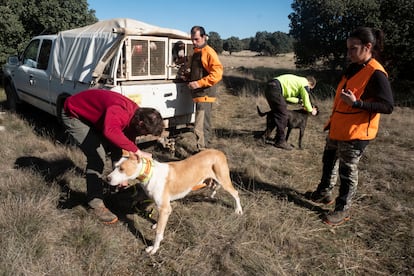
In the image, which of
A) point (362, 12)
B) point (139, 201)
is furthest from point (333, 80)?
point (139, 201)

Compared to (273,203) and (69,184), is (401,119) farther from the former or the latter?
(69,184)

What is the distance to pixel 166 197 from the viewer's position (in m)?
3.27

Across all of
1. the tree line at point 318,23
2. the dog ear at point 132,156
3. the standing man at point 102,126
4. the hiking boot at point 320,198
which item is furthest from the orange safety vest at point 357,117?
the tree line at point 318,23

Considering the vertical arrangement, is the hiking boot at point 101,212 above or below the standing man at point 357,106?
below

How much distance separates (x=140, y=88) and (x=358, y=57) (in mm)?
3120

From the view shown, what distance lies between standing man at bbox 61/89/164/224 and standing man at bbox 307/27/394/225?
197cm

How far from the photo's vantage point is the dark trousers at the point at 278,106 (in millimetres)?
6289

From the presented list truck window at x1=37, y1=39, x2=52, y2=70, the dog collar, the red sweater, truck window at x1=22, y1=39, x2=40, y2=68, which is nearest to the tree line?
truck window at x1=22, y1=39, x2=40, y2=68

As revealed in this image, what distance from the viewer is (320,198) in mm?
4289

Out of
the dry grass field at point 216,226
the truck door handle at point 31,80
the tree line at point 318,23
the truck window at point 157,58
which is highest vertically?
the tree line at point 318,23

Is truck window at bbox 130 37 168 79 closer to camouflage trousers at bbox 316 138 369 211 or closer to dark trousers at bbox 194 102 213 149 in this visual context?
dark trousers at bbox 194 102 213 149

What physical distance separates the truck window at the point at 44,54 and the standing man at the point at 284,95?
4.62 metres

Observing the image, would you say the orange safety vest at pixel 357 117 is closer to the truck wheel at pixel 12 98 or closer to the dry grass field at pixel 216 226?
the dry grass field at pixel 216 226

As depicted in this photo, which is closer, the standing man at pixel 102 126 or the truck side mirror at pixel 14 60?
the standing man at pixel 102 126
